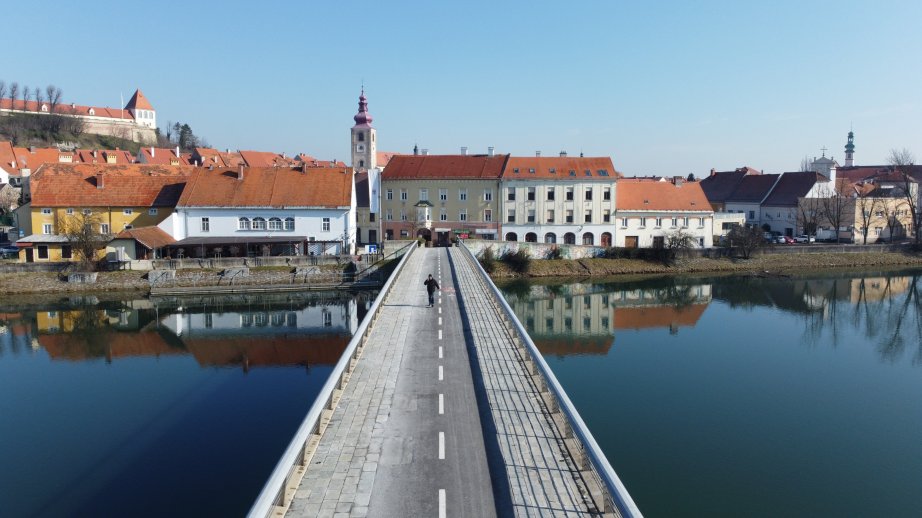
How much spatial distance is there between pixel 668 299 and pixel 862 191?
37.4 meters

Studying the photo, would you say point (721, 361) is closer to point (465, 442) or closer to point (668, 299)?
point (668, 299)

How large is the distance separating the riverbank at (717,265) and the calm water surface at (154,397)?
16.6 m

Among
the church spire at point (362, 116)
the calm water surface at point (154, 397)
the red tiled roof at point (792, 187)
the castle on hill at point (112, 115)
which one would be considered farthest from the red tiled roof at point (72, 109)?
the red tiled roof at point (792, 187)

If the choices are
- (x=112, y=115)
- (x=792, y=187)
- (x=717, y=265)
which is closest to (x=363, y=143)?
(x=717, y=265)

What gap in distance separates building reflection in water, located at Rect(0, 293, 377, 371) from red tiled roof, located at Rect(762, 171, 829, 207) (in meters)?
43.6

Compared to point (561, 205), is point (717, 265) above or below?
below

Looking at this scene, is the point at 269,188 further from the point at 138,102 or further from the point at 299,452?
the point at 138,102

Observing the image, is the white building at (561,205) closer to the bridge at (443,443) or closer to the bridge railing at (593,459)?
the bridge at (443,443)

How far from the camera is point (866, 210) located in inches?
2325

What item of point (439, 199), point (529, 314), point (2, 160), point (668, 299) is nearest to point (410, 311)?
point (529, 314)

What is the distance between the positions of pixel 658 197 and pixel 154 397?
44.9m

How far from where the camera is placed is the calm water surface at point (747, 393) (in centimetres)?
1409

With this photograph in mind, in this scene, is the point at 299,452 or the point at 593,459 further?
the point at 299,452

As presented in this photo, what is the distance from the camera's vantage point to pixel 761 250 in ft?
169
